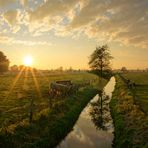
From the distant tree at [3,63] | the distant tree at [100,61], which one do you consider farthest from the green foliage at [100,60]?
the distant tree at [3,63]

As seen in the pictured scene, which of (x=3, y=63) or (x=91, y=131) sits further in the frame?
(x=3, y=63)

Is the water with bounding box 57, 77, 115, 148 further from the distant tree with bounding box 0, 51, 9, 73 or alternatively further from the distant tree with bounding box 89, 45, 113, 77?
the distant tree with bounding box 0, 51, 9, 73

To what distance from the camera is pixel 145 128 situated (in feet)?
62.9

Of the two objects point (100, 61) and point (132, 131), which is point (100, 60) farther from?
point (132, 131)

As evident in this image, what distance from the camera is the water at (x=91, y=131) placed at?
67.5ft

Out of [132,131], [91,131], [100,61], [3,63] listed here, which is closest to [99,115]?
[91,131]

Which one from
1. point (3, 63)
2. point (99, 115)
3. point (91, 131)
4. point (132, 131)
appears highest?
point (3, 63)

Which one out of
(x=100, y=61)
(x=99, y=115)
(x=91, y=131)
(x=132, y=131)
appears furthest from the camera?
(x=100, y=61)

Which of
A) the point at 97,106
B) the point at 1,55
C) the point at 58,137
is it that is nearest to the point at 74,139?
the point at 58,137

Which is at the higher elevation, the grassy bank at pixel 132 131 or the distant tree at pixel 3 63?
the distant tree at pixel 3 63

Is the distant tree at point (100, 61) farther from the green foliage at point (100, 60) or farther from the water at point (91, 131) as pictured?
the water at point (91, 131)

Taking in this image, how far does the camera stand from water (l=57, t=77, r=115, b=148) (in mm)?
20581

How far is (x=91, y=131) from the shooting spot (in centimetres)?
2456

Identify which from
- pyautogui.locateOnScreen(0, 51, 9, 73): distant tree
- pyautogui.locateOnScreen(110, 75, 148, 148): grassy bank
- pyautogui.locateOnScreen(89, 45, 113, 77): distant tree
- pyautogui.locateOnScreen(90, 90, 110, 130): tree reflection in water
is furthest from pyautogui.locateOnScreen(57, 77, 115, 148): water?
pyautogui.locateOnScreen(0, 51, 9, 73): distant tree
